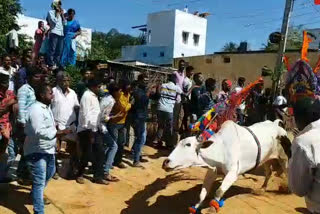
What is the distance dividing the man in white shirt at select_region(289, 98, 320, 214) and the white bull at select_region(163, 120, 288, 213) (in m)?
2.24

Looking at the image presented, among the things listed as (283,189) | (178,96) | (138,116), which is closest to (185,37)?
(178,96)

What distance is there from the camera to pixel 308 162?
114 inches

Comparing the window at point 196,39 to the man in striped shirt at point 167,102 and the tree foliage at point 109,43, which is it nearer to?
the tree foliage at point 109,43

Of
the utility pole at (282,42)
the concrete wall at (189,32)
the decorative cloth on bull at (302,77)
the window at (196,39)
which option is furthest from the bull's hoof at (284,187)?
the window at (196,39)

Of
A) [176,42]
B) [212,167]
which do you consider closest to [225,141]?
[212,167]

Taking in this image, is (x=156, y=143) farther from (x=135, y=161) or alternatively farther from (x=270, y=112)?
(x=270, y=112)

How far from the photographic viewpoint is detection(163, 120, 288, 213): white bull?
569cm

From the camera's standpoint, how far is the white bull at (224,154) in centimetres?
569

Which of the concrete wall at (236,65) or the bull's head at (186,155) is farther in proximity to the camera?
the concrete wall at (236,65)

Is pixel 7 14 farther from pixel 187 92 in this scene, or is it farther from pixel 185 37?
pixel 185 37

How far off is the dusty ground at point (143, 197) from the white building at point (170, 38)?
2993 centimetres

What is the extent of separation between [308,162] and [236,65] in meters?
20.4

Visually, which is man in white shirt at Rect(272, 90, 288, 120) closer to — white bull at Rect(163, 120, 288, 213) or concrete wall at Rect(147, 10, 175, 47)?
white bull at Rect(163, 120, 288, 213)

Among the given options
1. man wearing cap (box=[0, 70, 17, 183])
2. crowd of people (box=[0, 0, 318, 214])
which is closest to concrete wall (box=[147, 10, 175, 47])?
crowd of people (box=[0, 0, 318, 214])
